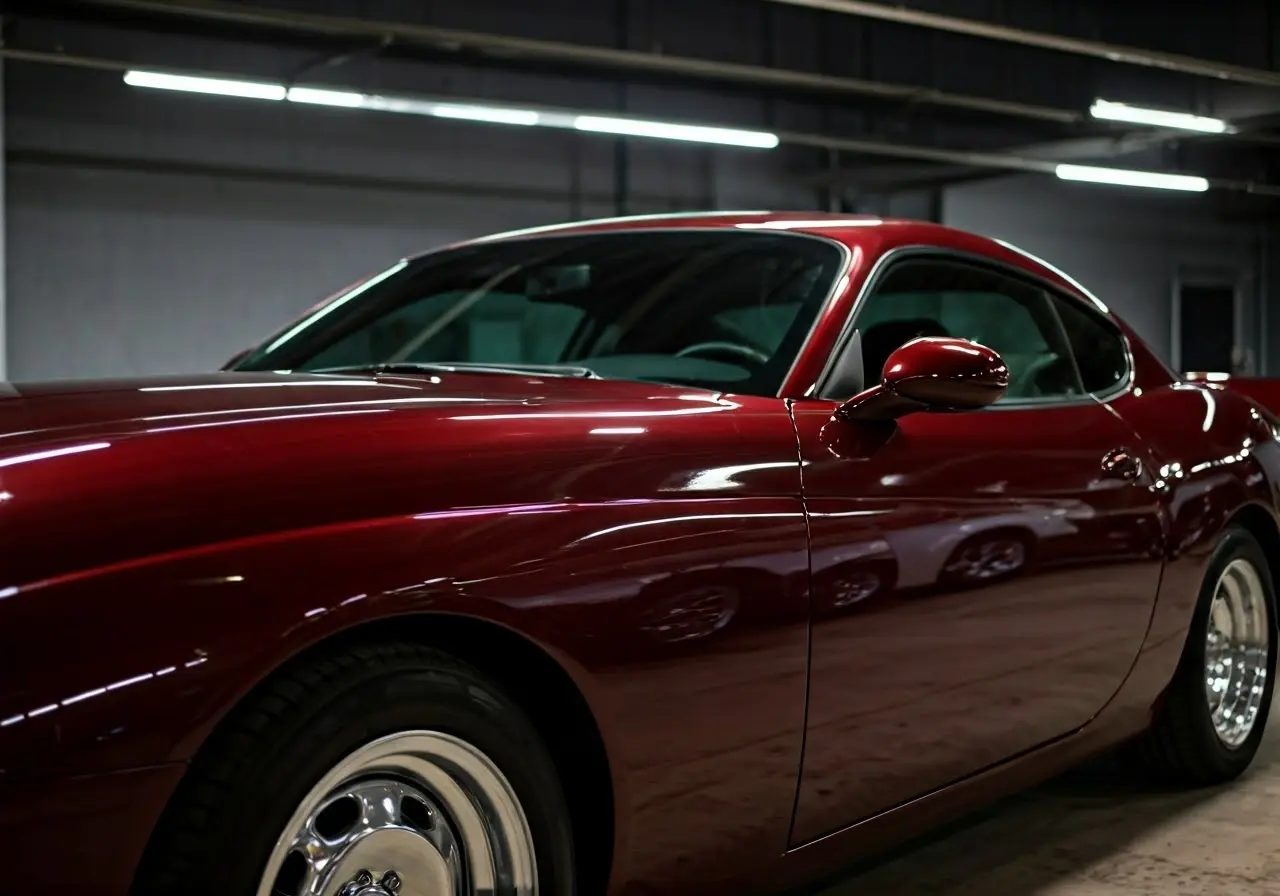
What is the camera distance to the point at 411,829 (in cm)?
165

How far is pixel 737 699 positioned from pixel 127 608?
0.90 meters

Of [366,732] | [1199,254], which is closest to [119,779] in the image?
[366,732]

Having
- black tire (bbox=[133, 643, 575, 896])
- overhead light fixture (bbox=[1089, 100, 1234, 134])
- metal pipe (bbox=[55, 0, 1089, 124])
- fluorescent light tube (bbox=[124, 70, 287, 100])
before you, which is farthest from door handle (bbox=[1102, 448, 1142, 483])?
overhead light fixture (bbox=[1089, 100, 1234, 134])

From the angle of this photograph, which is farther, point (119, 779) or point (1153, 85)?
point (1153, 85)

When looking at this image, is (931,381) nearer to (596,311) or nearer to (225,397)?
(596,311)

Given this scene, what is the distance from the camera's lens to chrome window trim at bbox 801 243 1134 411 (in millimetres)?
2436

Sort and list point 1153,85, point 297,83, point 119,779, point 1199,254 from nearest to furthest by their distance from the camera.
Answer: point 119,779 → point 297,83 → point 1153,85 → point 1199,254

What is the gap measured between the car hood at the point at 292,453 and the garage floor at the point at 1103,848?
1220 mm

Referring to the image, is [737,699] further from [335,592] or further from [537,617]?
[335,592]

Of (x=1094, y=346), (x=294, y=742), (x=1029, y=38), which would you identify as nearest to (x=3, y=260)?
(x=1029, y=38)

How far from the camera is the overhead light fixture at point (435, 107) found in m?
9.91

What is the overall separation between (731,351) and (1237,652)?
1807 mm

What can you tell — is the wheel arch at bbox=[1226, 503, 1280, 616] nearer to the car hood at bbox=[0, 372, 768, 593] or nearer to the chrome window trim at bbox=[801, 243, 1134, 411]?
the chrome window trim at bbox=[801, 243, 1134, 411]

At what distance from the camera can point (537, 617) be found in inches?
66.4
